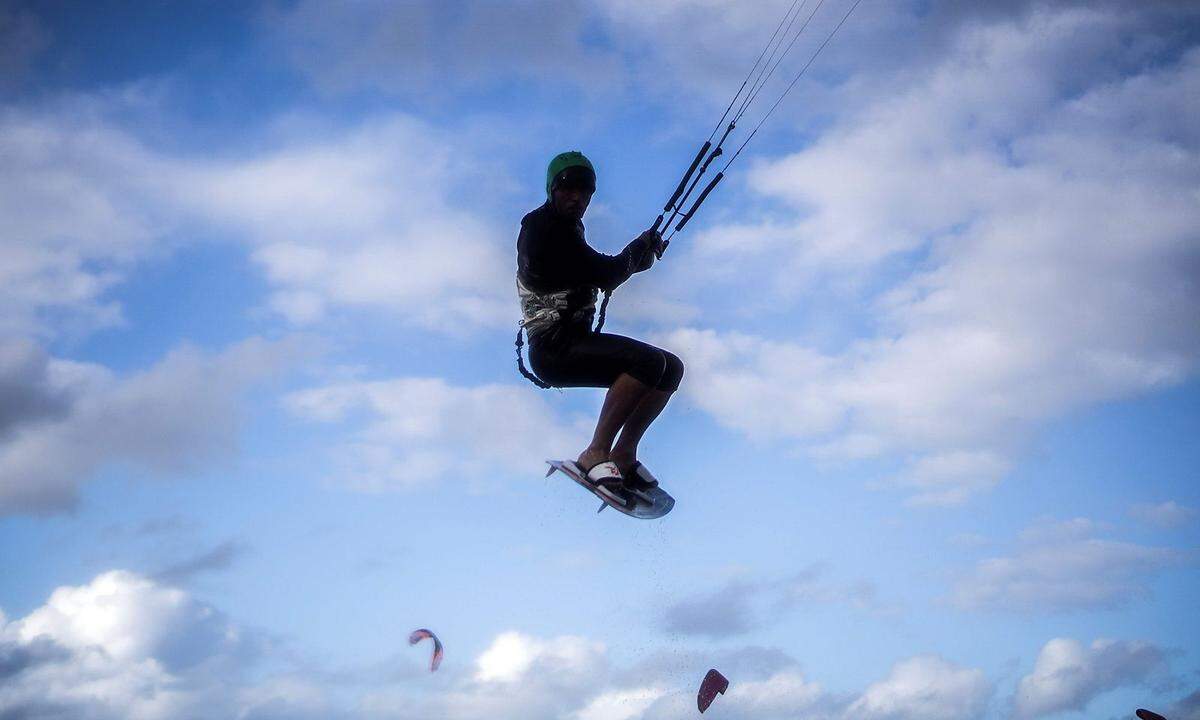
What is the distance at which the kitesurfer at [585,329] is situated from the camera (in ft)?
32.8

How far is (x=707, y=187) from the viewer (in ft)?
34.7

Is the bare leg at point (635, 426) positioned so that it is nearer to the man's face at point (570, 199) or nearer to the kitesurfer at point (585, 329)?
the kitesurfer at point (585, 329)

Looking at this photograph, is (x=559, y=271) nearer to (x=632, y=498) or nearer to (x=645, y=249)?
(x=645, y=249)

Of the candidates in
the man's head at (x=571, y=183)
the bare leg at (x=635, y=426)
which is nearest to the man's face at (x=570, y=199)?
the man's head at (x=571, y=183)

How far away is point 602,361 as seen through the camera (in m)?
10.2

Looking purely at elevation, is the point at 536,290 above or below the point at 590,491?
above

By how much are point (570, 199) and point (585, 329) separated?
1.05 meters

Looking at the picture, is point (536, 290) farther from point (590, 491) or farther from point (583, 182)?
point (590, 491)

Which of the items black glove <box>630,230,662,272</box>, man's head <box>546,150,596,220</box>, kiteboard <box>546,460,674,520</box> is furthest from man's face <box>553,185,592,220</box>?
kiteboard <box>546,460,674,520</box>

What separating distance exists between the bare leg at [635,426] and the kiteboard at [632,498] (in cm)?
27

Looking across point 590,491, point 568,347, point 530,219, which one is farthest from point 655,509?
point 530,219

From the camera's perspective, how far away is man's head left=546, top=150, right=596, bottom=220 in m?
9.93

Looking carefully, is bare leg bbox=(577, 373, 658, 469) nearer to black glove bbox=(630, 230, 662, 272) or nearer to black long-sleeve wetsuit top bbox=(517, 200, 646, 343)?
black long-sleeve wetsuit top bbox=(517, 200, 646, 343)

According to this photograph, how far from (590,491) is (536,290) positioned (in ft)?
5.40
